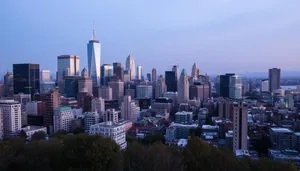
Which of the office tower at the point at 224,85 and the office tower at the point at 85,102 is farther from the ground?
the office tower at the point at 224,85

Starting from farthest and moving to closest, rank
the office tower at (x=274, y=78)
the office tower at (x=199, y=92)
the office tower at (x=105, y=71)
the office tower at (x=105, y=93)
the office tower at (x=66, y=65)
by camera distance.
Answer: the office tower at (x=105, y=71), the office tower at (x=66, y=65), the office tower at (x=274, y=78), the office tower at (x=199, y=92), the office tower at (x=105, y=93)

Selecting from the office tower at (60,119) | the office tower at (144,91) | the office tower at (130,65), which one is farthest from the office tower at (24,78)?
the office tower at (130,65)

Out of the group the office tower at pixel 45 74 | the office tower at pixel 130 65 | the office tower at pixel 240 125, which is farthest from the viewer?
the office tower at pixel 130 65

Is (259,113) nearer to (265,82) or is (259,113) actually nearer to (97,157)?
(97,157)

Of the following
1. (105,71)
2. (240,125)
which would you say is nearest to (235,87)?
(240,125)

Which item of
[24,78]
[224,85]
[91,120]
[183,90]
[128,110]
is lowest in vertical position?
[91,120]

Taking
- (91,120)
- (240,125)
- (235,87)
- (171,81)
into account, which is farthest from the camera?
(171,81)

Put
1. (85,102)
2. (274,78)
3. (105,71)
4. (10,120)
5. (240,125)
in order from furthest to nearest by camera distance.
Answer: (105,71) < (274,78) < (85,102) < (10,120) < (240,125)

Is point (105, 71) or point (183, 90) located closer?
point (183, 90)

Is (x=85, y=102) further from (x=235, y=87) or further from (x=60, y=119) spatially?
(x=235, y=87)

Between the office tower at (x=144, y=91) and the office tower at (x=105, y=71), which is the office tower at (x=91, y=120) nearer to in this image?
the office tower at (x=144, y=91)

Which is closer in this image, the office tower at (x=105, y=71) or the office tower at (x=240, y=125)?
the office tower at (x=240, y=125)
